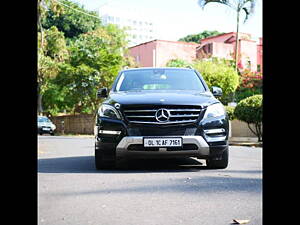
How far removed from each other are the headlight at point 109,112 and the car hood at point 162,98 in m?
0.09

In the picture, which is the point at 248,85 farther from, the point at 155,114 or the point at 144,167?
the point at 155,114

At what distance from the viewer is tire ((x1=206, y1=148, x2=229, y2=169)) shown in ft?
20.9

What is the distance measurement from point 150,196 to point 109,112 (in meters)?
2.07

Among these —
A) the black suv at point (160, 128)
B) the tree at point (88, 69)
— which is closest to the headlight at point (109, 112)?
the black suv at point (160, 128)

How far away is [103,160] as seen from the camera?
6234mm

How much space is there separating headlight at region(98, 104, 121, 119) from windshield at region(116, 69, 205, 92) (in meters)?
0.91

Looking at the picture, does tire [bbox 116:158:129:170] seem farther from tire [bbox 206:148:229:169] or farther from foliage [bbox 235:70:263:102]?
foliage [bbox 235:70:263:102]

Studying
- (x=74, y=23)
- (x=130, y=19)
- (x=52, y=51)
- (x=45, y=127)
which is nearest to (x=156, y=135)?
(x=45, y=127)

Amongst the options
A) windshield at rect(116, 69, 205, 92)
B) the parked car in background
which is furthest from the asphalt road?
the parked car in background

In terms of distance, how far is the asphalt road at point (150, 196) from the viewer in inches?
134
